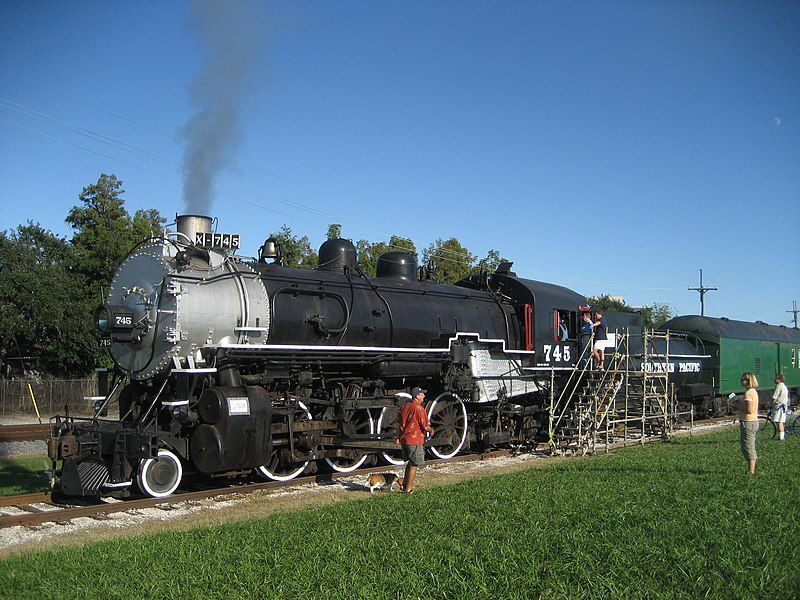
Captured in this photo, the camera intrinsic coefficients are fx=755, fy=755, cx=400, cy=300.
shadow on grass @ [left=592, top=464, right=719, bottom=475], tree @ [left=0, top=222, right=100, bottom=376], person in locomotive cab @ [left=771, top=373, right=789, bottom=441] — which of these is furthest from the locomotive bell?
tree @ [left=0, top=222, right=100, bottom=376]

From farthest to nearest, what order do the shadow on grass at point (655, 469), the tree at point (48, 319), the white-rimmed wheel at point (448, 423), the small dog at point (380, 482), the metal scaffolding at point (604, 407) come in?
the tree at point (48, 319) < the metal scaffolding at point (604, 407) < the white-rimmed wheel at point (448, 423) < the shadow on grass at point (655, 469) < the small dog at point (380, 482)

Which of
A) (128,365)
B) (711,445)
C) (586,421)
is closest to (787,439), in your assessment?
(711,445)

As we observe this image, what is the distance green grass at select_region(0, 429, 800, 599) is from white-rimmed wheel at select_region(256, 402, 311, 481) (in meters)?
2.72

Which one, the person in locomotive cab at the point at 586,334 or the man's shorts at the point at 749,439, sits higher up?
the person in locomotive cab at the point at 586,334

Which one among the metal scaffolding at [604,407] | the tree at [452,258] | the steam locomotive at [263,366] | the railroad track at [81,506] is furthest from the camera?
the tree at [452,258]

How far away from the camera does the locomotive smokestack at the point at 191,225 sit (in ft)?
42.5

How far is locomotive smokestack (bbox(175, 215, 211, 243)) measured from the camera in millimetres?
12969

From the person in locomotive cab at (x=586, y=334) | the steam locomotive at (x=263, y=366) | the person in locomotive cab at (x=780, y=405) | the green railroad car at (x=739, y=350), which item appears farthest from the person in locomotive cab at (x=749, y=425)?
the green railroad car at (x=739, y=350)

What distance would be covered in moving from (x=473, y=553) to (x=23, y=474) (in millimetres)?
12028

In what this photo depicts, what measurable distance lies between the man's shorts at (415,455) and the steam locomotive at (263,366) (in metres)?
1.51

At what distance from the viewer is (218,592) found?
6.30 m

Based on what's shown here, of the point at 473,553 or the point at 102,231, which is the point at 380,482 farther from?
the point at 102,231

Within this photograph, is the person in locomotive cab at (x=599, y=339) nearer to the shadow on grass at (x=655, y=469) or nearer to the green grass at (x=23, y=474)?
the shadow on grass at (x=655, y=469)

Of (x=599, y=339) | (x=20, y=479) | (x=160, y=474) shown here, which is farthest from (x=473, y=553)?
(x=599, y=339)
